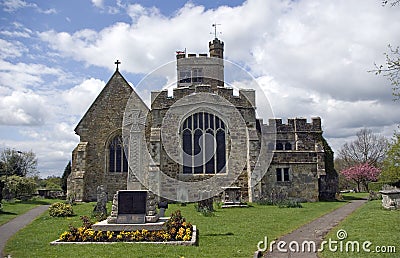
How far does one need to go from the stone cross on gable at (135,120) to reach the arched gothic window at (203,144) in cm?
366

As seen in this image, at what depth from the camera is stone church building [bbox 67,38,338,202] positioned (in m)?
24.8

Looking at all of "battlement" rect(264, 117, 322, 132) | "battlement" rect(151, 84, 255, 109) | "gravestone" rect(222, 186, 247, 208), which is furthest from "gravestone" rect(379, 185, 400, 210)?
"battlement" rect(264, 117, 322, 132)

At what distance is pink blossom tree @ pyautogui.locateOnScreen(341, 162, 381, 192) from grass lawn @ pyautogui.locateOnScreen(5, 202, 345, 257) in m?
32.7

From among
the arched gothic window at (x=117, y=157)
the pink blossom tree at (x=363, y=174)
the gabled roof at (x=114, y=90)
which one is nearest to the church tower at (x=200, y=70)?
the gabled roof at (x=114, y=90)

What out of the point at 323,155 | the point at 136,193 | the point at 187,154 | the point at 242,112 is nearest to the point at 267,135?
the point at 323,155

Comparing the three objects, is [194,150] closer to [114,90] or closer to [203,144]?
[203,144]

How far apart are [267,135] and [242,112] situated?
664cm

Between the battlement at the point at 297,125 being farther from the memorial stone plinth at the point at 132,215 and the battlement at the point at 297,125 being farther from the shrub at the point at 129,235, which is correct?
the shrub at the point at 129,235

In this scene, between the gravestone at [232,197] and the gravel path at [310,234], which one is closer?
the gravel path at [310,234]

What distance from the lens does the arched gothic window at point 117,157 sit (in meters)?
27.3

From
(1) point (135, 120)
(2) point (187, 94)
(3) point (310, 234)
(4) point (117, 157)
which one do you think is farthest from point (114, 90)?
(3) point (310, 234)

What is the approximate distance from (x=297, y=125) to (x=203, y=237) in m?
20.9

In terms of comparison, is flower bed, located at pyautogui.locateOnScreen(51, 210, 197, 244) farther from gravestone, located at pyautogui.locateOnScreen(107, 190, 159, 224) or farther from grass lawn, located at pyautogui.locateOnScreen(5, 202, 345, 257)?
gravestone, located at pyautogui.locateOnScreen(107, 190, 159, 224)

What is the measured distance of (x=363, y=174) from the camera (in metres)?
48.3
